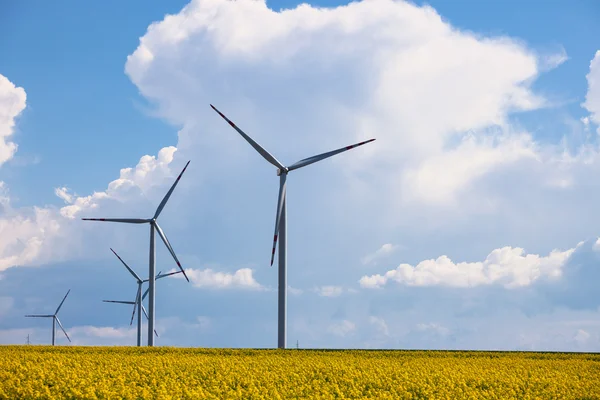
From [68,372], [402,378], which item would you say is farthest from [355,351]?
[68,372]

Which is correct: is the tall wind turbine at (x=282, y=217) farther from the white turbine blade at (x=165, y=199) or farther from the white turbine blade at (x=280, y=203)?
the white turbine blade at (x=165, y=199)

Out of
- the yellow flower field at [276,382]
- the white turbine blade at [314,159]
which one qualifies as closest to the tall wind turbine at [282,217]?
the white turbine blade at [314,159]

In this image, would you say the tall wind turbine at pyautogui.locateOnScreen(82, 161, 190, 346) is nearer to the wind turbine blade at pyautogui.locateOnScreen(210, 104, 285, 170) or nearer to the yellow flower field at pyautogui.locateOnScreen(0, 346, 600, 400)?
the wind turbine blade at pyautogui.locateOnScreen(210, 104, 285, 170)

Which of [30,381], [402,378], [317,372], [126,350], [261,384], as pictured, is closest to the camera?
[30,381]

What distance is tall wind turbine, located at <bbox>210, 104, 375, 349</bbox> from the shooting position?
4212 centimetres

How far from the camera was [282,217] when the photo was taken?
147ft

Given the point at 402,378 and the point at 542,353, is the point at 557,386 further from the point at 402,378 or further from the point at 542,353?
the point at 542,353

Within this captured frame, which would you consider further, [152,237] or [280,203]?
[152,237]

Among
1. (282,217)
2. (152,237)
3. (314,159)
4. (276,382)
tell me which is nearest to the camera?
(276,382)

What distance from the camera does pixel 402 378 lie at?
72.8 ft

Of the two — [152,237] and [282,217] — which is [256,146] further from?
[152,237]

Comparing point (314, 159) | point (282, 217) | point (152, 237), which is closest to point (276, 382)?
point (282, 217)

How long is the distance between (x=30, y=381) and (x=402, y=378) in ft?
40.0

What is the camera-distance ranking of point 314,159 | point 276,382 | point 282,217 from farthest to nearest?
point 314,159, point 282,217, point 276,382
